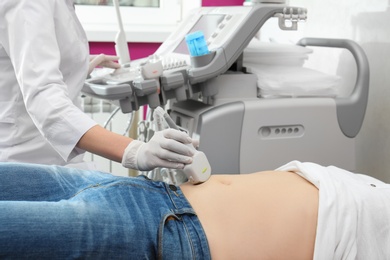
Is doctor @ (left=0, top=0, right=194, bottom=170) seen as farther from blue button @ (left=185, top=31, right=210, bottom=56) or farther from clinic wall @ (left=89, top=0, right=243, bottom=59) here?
clinic wall @ (left=89, top=0, right=243, bottom=59)

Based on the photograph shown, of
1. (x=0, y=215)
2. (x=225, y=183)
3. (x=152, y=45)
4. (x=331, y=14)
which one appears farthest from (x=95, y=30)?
(x=0, y=215)

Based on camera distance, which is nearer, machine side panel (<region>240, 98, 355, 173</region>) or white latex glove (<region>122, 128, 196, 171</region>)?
white latex glove (<region>122, 128, 196, 171</region>)

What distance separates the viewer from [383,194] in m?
1.37

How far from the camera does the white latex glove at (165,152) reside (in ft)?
4.11

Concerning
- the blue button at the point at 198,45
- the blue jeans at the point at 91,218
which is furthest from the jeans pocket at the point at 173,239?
the blue button at the point at 198,45

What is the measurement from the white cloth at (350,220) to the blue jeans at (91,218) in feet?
0.92

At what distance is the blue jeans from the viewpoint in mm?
1051

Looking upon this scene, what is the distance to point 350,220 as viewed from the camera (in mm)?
1267

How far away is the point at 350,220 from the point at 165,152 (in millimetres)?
449

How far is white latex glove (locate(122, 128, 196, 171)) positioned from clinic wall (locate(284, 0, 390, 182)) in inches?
41.1

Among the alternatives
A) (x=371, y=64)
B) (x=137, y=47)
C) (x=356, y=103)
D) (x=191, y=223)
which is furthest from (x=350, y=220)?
(x=137, y=47)

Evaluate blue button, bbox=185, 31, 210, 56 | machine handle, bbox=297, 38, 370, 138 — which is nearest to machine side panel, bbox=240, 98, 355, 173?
machine handle, bbox=297, 38, 370, 138

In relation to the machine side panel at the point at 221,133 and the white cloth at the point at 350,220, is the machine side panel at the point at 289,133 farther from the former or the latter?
the white cloth at the point at 350,220

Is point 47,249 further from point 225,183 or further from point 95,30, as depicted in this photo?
point 95,30
